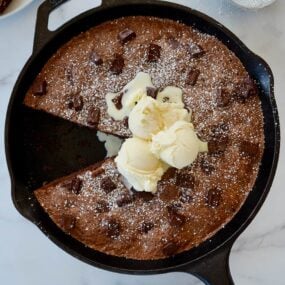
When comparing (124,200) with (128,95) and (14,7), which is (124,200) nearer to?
(128,95)

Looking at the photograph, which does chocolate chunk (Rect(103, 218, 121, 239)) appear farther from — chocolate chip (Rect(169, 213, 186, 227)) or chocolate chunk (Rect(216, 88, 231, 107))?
chocolate chunk (Rect(216, 88, 231, 107))

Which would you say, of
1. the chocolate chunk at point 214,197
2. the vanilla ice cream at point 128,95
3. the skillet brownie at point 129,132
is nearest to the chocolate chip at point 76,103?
the skillet brownie at point 129,132

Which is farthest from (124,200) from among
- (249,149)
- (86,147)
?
(249,149)

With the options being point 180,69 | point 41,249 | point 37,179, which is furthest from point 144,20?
point 41,249

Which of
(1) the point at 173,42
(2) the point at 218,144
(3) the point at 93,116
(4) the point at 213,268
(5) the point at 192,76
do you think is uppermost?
(1) the point at 173,42

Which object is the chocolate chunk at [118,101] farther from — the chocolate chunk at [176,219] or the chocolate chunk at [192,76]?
the chocolate chunk at [176,219]

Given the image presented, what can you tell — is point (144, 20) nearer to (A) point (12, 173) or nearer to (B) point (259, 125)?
(B) point (259, 125)

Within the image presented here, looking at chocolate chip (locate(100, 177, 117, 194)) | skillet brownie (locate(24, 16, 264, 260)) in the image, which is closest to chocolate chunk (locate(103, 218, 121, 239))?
skillet brownie (locate(24, 16, 264, 260))
